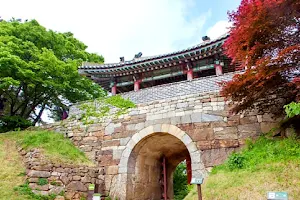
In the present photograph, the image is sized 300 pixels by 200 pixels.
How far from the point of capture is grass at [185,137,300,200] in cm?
556

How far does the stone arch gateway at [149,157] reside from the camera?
341 inches

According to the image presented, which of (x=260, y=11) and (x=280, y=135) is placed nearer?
(x=260, y=11)

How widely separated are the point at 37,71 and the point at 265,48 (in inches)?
391

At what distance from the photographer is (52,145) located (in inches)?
375

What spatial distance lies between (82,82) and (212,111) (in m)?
8.34

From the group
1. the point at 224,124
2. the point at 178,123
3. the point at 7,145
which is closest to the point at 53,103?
the point at 7,145

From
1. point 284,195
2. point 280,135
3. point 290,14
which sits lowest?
point 284,195

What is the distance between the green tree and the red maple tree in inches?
329

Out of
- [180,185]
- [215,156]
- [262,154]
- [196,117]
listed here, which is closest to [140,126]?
[196,117]

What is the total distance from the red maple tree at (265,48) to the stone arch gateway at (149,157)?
7.22ft

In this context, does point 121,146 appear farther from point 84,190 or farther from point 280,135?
point 280,135

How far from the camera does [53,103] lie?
52.1 feet

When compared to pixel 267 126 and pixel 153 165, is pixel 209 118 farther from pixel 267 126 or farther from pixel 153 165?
pixel 153 165

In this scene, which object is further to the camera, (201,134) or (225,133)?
(201,134)
